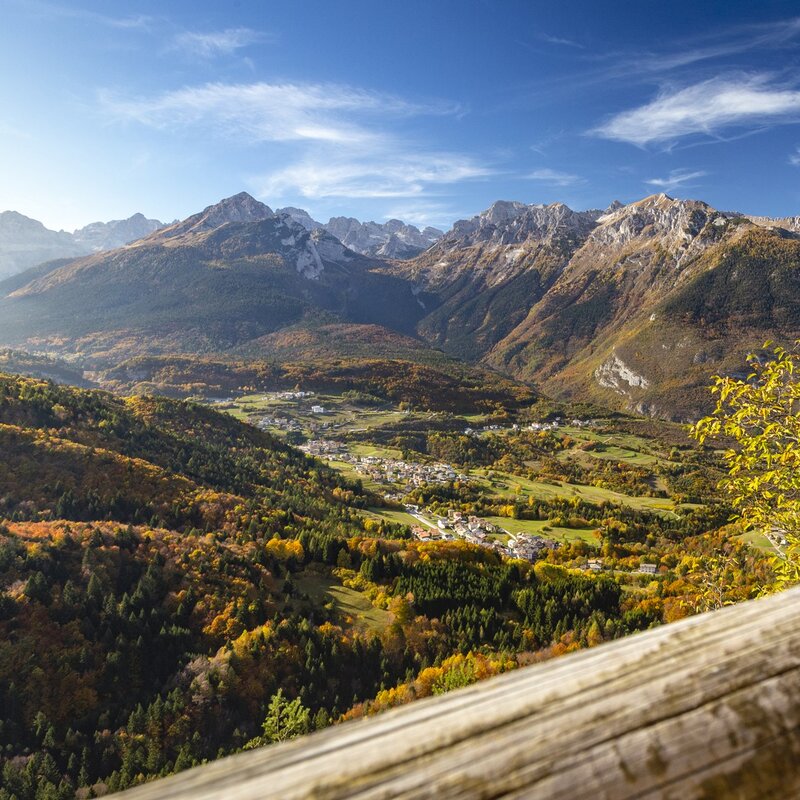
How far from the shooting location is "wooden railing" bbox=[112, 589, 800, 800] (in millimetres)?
1258

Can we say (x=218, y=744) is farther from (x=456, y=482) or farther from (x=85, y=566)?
(x=456, y=482)

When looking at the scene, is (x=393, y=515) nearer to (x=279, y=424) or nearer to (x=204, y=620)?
(x=204, y=620)

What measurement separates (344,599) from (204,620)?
12152 mm

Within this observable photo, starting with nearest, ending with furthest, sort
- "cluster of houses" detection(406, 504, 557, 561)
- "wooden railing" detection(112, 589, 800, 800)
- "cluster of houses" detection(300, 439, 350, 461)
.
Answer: "wooden railing" detection(112, 589, 800, 800)
"cluster of houses" detection(406, 504, 557, 561)
"cluster of houses" detection(300, 439, 350, 461)

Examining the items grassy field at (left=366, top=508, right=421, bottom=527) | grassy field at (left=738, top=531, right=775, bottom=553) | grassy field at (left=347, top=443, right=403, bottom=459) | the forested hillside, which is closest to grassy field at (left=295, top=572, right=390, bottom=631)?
the forested hillside

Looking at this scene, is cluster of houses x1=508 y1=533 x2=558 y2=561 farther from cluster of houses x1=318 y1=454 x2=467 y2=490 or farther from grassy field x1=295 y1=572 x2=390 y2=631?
cluster of houses x1=318 y1=454 x2=467 y2=490

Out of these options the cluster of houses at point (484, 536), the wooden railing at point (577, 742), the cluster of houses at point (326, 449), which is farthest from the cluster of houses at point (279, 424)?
the wooden railing at point (577, 742)

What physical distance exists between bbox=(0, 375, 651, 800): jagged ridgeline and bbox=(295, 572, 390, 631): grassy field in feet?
0.71

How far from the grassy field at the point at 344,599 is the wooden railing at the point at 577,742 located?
43.9 metres

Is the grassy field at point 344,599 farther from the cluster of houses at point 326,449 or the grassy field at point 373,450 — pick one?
the grassy field at point 373,450

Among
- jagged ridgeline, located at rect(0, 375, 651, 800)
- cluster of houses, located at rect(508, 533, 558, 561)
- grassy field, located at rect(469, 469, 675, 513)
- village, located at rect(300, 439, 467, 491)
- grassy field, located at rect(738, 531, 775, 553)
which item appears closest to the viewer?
jagged ridgeline, located at rect(0, 375, 651, 800)

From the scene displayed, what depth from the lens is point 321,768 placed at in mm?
1270

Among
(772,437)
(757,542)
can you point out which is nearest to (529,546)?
(757,542)

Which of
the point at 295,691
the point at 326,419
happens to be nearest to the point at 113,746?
the point at 295,691
